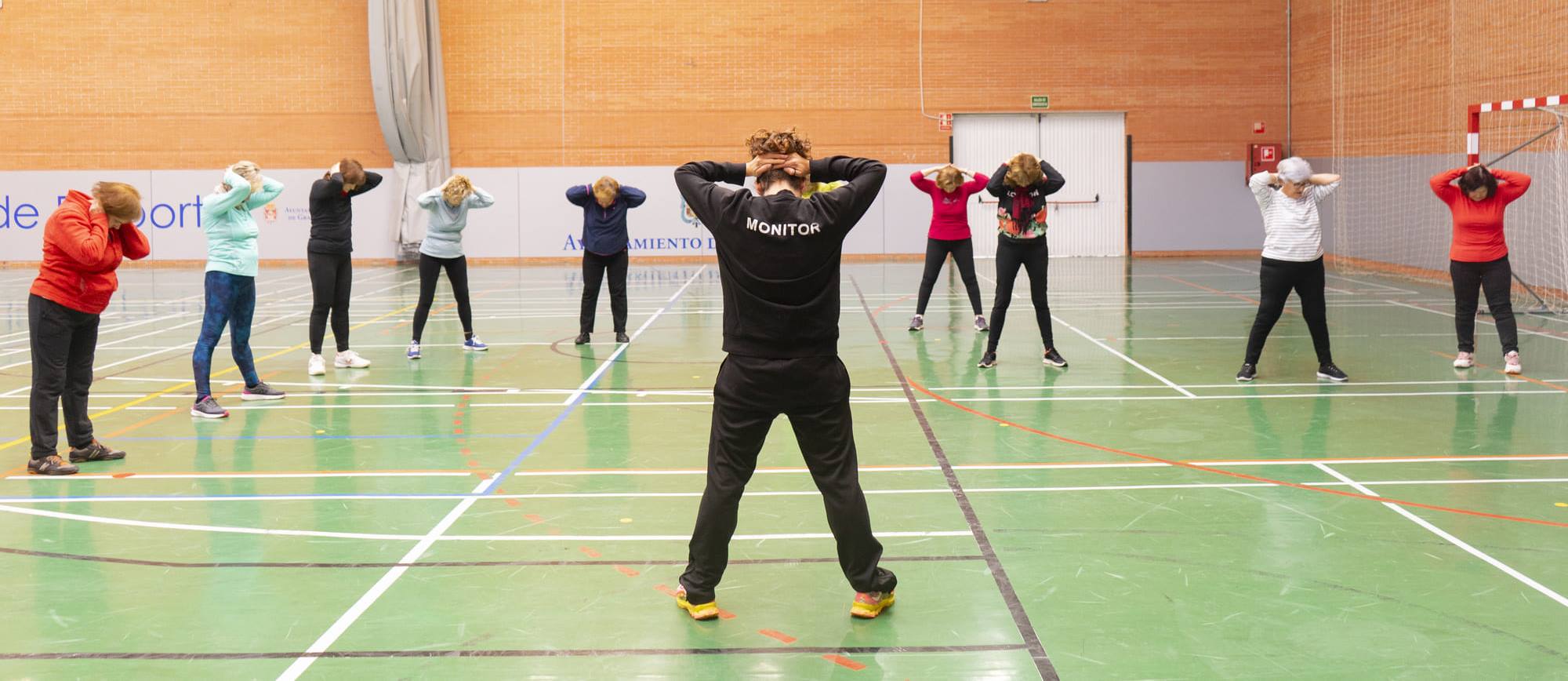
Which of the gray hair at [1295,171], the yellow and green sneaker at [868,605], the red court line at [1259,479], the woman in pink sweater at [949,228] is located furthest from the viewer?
the woman in pink sweater at [949,228]

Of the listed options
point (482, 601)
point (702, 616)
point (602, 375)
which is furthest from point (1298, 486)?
point (602, 375)

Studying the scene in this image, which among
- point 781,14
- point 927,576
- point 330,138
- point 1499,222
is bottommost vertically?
point 927,576

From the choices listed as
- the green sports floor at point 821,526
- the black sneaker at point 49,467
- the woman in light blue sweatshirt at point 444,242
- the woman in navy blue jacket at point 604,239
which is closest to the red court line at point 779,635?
the green sports floor at point 821,526

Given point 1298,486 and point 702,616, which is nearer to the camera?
point 702,616

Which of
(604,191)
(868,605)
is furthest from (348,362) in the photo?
(868,605)

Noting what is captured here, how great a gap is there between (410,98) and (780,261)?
79.1 feet

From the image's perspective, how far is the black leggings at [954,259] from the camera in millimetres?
14117

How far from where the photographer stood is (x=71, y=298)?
735 cm

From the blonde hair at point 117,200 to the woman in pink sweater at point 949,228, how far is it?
782 cm

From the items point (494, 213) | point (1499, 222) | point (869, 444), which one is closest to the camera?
point (869, 444)

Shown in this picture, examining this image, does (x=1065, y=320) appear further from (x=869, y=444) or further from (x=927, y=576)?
(x=927, y=576)

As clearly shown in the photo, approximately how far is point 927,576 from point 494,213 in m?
24.6

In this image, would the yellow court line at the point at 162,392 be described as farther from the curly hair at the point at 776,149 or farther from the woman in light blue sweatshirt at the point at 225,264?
the curly hair at the point at 776,149

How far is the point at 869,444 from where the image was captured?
8172 mm
